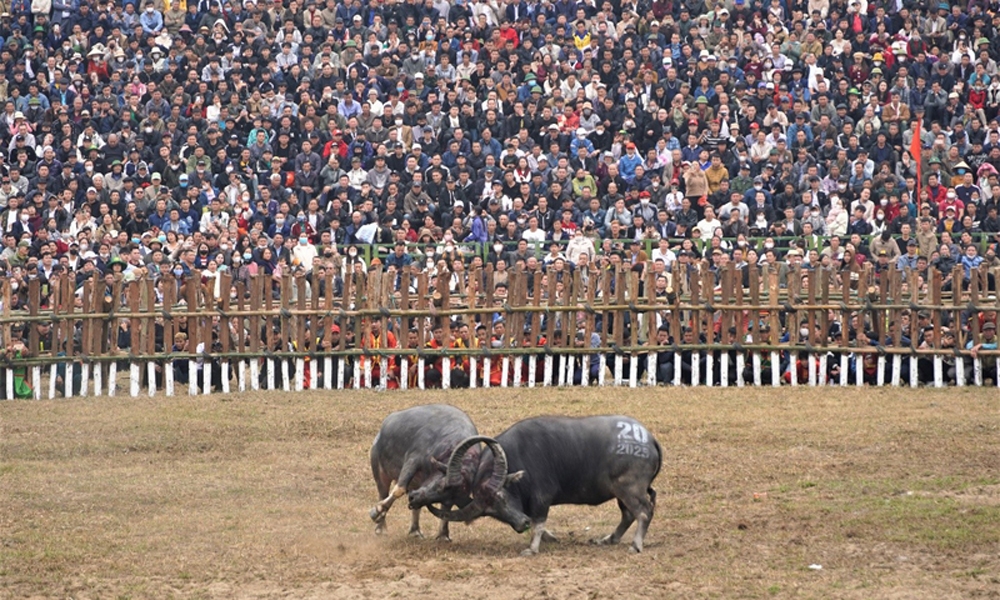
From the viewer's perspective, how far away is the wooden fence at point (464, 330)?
2438 cm

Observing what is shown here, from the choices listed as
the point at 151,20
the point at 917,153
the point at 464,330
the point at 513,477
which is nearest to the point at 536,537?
the point at 513,477

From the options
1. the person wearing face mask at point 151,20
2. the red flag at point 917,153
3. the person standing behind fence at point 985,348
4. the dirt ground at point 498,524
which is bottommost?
the dirt ground at point 498,524

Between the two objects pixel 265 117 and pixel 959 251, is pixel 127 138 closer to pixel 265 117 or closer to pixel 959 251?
pixel 265 117

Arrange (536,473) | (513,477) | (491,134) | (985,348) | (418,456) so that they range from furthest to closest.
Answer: (491,134)
(985,348)
(418,456)
(536,473)
(513,477)

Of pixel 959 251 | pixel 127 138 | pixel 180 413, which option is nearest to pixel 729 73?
pixel 959 251

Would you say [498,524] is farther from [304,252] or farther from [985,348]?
[304,252]

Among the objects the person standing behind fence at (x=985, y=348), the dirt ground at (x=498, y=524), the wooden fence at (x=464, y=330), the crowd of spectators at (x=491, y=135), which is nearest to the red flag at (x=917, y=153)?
the crowd of spectators at (x=491, y=135)

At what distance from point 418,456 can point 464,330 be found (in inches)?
414

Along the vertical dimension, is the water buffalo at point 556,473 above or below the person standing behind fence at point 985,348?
below

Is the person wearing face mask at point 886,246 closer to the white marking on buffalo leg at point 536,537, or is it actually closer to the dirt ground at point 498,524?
the dirt ground at point 498,524

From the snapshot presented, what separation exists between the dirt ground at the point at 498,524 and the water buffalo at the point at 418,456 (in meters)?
0.43

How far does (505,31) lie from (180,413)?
1720 cm

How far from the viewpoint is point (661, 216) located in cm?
2958

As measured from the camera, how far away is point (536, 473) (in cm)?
1435
